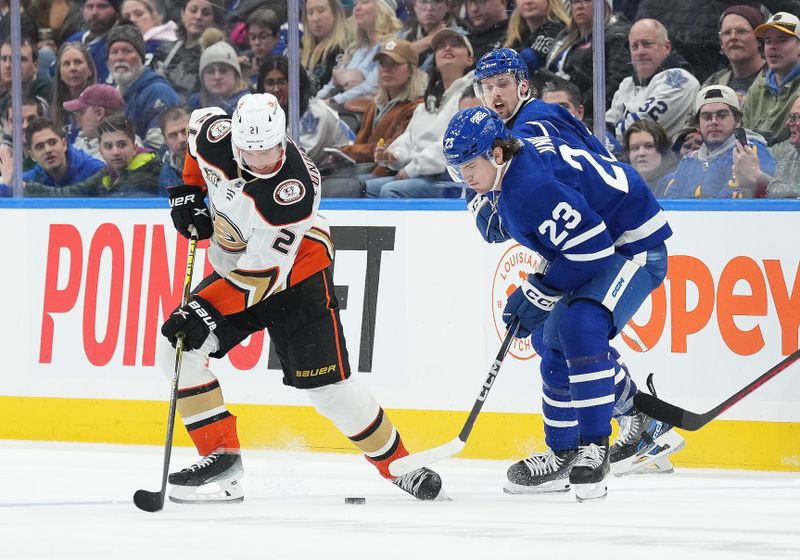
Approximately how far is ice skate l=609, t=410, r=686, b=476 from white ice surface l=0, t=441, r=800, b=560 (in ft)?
0.29

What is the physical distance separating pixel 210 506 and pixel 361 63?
2.55 m

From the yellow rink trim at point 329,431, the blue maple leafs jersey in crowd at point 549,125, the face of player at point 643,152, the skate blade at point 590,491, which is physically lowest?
the yellow rink trim at point 329,431

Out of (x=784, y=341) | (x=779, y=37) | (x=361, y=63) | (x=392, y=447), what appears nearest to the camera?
(x=392, y=447)

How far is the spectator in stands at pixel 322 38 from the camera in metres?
5.96

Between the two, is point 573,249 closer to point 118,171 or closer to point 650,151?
point 650,151

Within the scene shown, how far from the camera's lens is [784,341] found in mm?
4848

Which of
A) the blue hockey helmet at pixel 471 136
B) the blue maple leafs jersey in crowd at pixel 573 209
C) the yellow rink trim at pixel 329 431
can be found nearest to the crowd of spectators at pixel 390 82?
the yellow rink trim at pixel 329 431

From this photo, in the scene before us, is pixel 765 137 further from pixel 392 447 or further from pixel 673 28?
pixel 392 447

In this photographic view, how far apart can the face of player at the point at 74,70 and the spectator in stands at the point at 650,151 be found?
2.49m

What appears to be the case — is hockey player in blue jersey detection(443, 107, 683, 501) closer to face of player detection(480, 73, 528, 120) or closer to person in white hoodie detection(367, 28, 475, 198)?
face of player detection(480, 73, 528, 120)

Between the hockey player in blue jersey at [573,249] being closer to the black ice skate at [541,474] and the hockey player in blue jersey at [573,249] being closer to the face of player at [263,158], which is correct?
the black ice skate at [541,474]

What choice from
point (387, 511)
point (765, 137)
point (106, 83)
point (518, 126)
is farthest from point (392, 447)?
point (106, 83)

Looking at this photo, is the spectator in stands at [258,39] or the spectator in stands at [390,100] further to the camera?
the spectator in stands at [258,39]

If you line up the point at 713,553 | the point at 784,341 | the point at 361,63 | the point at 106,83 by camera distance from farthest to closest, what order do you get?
the point at 106,83
the point at 361,63
the point at 784,341
the point at 713,553
